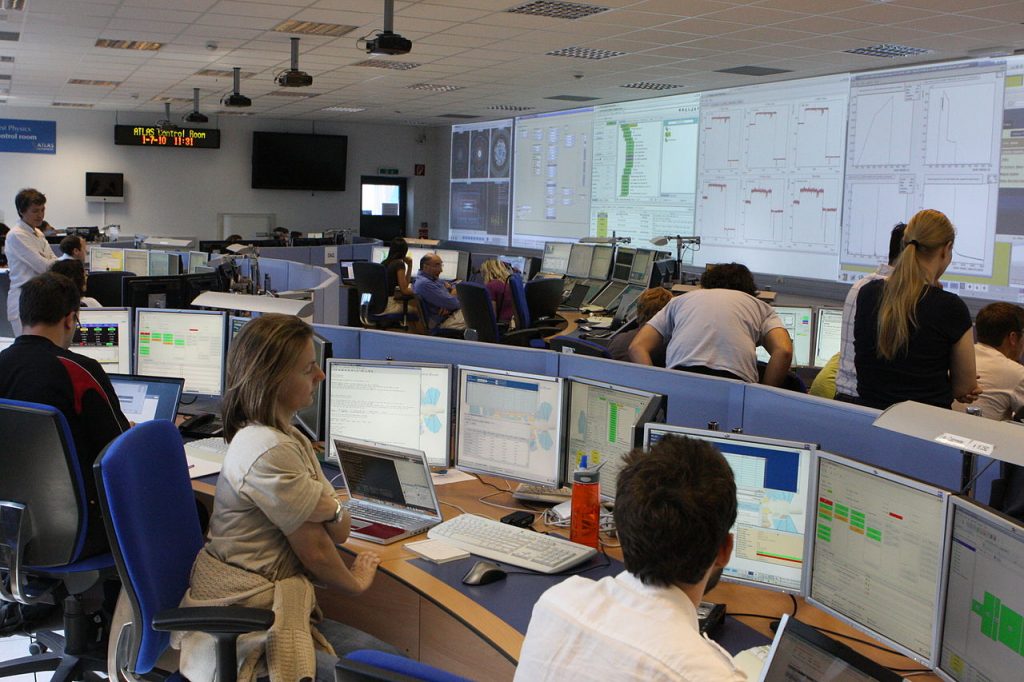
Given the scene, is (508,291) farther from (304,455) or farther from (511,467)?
(304,455)

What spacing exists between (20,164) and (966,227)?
12605 millimetres

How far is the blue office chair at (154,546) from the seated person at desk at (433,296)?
18.0ft

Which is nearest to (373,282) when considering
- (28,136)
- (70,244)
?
(70,244)

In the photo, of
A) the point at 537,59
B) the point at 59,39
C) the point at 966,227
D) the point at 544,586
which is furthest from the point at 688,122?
the point at 544,586

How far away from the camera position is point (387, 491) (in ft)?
9.00

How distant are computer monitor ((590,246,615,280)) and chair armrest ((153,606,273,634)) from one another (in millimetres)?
6801

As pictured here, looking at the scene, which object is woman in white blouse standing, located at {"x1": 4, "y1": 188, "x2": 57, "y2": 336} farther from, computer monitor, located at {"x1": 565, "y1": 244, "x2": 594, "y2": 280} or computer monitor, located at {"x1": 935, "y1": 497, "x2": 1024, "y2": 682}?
computer monitor, located at {"x1": 935, "y1": 497, "x2": 1024, "y2": 682}

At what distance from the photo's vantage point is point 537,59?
825cm

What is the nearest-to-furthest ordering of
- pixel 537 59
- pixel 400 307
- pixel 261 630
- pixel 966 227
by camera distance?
pixel 261 630
pixel 966 227
pixel 537 59
pixel 400 307

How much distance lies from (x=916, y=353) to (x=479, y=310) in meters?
4.18

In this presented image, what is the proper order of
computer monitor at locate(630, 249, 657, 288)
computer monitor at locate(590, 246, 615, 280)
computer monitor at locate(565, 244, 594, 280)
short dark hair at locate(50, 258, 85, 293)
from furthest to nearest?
computer monitor at locate(565, 244, 594, 280) < computer monitor at locate(590, 246, 615, 280) < computer monitor at locate(630, 249, 657, 288) < short dark hair at locate(50, 258, 85, 293)

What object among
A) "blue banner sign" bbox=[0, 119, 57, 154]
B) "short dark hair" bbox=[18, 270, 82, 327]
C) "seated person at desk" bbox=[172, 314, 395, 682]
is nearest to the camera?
"seated person at desk" bbox=[172, 314, 395, 682]

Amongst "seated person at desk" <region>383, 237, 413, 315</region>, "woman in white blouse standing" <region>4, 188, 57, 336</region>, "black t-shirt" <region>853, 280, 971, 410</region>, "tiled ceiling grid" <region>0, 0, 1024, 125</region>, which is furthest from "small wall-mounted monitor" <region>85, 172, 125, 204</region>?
"black t-shirt" <region>853, 280, 971, 410</region>

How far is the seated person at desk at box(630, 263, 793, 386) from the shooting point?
3518 mm
